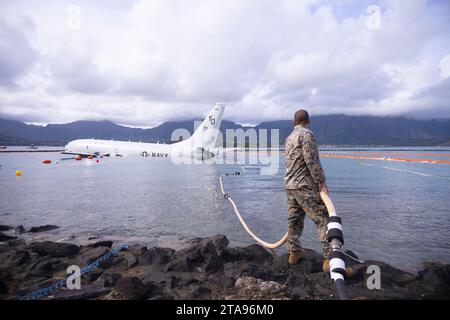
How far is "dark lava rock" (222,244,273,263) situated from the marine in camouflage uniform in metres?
1.43

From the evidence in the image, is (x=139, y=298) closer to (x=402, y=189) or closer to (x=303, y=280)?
(x=303, y=280)

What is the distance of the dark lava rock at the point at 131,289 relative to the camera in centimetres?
545

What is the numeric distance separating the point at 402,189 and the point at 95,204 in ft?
65.7

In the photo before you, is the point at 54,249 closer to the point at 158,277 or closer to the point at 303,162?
the point at 158,277

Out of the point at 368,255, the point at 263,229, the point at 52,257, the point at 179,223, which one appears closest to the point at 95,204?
the point at 179,223

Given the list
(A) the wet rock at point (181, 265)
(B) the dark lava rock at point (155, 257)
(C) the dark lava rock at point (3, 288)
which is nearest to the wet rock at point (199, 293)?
(A) the wet rock at point (181, 265)

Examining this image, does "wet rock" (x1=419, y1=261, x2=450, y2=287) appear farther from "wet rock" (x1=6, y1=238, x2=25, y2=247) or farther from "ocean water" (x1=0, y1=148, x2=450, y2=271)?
"wet rock" (x1=6, y1=238, x2=25, y2=247)

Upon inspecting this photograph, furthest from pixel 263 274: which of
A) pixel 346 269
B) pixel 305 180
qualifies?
pixel 305 180

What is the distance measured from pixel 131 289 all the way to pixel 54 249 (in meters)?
4.57

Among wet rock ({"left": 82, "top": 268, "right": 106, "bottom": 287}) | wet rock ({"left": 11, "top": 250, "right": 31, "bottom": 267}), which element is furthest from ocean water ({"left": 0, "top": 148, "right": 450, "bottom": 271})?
wet rock ({"left": 82, "top": 268, "right": 106, "bottom": 287})

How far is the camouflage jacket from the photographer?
Answer: 6.22m

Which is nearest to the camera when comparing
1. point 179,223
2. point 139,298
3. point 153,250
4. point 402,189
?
point 139,298

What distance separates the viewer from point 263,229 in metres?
11.4
